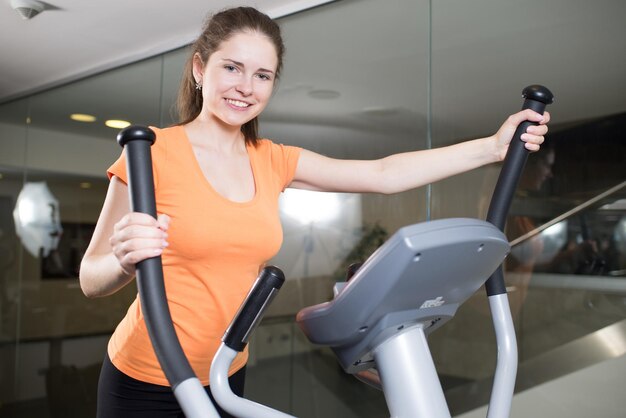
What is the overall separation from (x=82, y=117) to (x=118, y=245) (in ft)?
11.8

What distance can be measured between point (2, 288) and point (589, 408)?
13.1 feet

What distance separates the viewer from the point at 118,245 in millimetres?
871

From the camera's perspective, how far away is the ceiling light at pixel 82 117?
4137 millimetres

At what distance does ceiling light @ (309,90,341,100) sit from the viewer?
2.77 metres

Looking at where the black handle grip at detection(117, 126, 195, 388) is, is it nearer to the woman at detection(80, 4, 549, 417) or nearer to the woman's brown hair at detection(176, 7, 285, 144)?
the woman at detection(80, 4, 549, 417)

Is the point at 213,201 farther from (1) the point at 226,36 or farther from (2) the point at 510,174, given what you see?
(2) the point at 510,174

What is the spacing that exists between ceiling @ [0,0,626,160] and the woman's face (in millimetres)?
1188

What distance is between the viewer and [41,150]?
452 cm

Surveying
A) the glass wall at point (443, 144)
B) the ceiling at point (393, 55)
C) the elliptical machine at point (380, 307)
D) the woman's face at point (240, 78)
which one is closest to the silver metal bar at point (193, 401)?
the elliptical machine at point (380, 307)

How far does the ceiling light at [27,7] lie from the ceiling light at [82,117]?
1001 mm

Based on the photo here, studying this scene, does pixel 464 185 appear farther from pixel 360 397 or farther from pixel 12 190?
pixel 12 190

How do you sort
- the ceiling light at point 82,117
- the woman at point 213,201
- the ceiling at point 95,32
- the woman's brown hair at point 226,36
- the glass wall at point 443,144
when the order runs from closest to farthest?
the woman at point 213,201, the woman's brown hair at point 226,36, the glass wall at point 443,144, the ceiling at point 95,32, the ceiling light at point 82,117

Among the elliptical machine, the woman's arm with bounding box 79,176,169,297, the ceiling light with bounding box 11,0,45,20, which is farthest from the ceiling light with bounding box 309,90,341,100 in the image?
the elliptical machine

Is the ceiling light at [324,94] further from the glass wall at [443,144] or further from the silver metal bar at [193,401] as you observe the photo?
the silver metal bar at [193,401]
